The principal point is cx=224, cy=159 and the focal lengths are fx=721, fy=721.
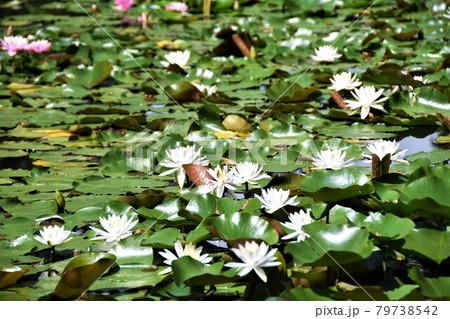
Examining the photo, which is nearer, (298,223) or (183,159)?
(298,223)

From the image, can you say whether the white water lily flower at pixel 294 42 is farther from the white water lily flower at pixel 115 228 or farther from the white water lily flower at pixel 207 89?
the white water lily flower at pixel 115 228

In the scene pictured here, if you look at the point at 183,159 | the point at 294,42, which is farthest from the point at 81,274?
the point at 294,42

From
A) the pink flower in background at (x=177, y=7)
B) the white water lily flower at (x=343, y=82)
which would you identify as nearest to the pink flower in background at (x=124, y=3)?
the pink flower in background at (x=177, y=7)

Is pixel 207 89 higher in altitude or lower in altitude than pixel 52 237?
lower

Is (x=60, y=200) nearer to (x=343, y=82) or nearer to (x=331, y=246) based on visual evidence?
(x=331, y=246)

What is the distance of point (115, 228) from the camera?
197 centimetres

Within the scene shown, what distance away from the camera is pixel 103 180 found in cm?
259

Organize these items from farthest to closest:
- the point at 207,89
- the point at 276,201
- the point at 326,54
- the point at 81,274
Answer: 1. the point at 326,54
2. the point at 207,89
3. the point at 276,201
4. the point at 81,274

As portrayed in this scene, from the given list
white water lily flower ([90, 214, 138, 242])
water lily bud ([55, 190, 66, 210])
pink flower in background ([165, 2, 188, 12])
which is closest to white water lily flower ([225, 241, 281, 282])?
white water lily flower ([90, 214, 138, 242])

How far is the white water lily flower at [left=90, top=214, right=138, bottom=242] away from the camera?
6.46 ft

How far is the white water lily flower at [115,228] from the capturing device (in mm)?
1970

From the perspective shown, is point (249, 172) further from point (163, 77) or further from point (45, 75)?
point (45, 75)

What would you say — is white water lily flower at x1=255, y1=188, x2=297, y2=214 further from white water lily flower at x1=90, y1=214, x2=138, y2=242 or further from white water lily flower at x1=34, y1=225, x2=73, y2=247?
white water lily flower at x1=34, y1=225, x2=73, y2=247

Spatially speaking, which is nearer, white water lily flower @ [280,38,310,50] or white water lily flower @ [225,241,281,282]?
white water lily flower @ [225,241,281,282]
